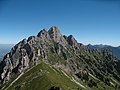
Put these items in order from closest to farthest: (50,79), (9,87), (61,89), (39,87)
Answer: (61,89) < (39,87) < (50,79) < (9,87)

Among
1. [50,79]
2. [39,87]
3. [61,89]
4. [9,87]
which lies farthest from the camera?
[9,87]

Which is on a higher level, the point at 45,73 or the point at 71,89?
the point at 45,73

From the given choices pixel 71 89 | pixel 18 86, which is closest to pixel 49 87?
pixel 71 89

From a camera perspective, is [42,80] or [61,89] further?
[42,80]

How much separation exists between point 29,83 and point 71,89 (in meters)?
38.3

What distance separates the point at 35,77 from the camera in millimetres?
195625

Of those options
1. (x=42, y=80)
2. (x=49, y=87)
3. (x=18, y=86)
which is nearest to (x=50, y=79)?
(x=42, y=80)

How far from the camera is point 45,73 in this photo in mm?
199625

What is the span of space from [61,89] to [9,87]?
205 feet

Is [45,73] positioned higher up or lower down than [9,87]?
higher up

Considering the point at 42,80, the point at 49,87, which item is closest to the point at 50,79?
the point at 42,80

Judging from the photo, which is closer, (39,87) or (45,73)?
(39,87)

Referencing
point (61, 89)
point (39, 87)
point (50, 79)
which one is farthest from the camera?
point (50, 79)

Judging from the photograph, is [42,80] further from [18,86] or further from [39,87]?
[18,86]
